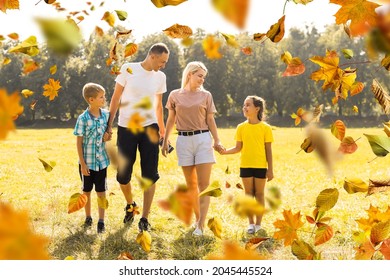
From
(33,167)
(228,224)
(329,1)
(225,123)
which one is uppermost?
(329,1)

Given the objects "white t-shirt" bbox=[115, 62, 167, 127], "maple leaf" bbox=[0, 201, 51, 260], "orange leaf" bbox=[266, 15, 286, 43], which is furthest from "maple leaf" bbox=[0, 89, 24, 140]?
"white t-shirt" bbox=[115, 62, 167, 127]

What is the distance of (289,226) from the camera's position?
7.32 ft

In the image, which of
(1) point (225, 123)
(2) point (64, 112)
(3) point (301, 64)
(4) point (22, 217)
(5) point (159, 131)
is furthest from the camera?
(2) point (64, 112)

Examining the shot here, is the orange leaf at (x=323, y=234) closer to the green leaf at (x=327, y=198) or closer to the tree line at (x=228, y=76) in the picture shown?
the green leaf at (x=327, y=198)

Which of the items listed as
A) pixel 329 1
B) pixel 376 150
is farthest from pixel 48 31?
pixel 376 150

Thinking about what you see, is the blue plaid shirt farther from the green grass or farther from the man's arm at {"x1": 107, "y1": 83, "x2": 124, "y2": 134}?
the green grass

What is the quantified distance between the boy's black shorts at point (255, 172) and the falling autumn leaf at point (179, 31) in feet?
10.2

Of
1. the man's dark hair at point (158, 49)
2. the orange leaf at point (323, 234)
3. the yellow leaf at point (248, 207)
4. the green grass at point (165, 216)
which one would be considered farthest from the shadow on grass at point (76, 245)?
the yellow leaf at point (248, 207)

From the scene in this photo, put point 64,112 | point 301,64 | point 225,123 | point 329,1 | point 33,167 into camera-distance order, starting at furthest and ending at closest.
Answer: point 64,112 < point 225,123 < point 33,167 < point 301,64 < point 329,1

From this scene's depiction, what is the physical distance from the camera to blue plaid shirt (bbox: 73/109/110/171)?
4703 millimetres

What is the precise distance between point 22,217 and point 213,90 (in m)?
52.6

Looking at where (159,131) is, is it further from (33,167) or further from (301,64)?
(33,167)

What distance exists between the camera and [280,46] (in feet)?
182

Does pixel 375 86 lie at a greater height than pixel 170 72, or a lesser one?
greater
